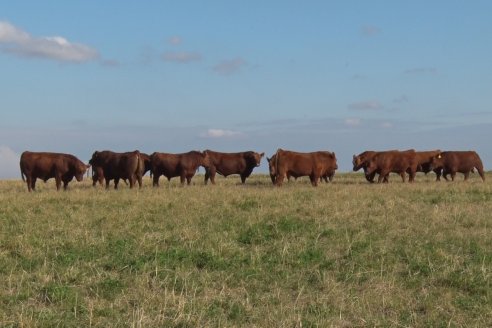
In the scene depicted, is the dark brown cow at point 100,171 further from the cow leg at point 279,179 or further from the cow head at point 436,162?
the cow head at point 436,162

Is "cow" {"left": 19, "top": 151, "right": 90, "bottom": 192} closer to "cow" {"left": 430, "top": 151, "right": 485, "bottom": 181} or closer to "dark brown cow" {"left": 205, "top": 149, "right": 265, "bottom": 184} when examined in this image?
"dark brown cow" {"left": 205, "top": 149, "right": 265, "bottom": 184}

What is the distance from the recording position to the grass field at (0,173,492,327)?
6.02 m

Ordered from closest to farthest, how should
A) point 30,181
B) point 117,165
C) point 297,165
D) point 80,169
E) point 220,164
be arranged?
point 30,181 < point 80,169 < point 117,165 < point 297,165 < point 220,164

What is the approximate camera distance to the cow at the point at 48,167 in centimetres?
2305

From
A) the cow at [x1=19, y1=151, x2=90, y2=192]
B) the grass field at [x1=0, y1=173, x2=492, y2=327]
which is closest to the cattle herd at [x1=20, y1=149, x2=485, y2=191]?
the cow at [x1=19, y1=151, x2=90, y2=192]

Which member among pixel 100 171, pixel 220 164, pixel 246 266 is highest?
pixel 220 164

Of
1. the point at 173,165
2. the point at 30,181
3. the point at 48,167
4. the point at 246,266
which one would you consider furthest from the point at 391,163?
the point at 246,266

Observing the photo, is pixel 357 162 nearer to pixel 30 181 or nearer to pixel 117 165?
pixel 117 165

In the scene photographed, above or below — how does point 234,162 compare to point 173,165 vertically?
above

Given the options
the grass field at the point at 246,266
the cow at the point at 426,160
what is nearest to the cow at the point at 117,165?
the grass field at the point at 246,266

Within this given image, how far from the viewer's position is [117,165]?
2400 cm

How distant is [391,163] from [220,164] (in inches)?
336

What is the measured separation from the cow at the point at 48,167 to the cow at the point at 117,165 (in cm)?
89

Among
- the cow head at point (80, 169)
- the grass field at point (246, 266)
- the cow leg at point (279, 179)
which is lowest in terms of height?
the grass field at point (246, 266)
